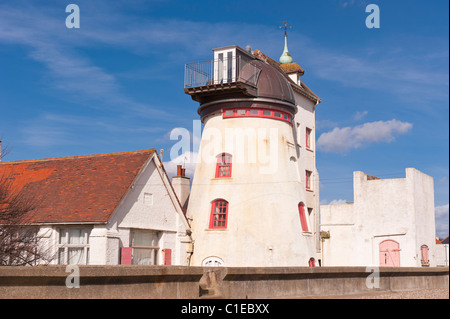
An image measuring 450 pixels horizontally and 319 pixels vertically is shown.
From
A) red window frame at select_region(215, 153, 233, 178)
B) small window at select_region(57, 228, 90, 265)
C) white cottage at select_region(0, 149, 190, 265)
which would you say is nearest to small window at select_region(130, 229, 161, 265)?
white cottage at select_region(0, 149, 190, 265)

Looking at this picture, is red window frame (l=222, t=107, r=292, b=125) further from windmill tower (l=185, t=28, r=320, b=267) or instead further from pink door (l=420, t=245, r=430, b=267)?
pink door (l=420, t=245, r=430, b=267)

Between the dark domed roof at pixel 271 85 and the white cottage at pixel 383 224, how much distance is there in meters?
13.6

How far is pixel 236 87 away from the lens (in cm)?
2830

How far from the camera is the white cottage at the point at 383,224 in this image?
1526 inches

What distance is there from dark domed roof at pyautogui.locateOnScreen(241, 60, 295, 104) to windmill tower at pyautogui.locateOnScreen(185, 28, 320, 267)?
53 millimetres

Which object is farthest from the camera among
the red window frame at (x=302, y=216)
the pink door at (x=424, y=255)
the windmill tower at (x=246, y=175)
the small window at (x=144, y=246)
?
the pink door at (x=424, y=255)

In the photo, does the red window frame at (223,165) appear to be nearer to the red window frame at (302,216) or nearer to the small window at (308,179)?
the red window frame at (302,216)

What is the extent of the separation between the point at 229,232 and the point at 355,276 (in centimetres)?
1310

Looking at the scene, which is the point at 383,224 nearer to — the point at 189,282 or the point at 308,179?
the point at 308,179

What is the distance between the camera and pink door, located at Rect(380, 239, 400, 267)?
38.8 meters

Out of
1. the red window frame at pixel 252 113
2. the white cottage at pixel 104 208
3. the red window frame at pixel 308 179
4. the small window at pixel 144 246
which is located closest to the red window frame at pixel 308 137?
the red window frame at pixel 308 179

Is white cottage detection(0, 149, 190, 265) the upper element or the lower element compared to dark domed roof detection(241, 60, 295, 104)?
lower

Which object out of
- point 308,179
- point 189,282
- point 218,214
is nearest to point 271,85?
point 218,214
